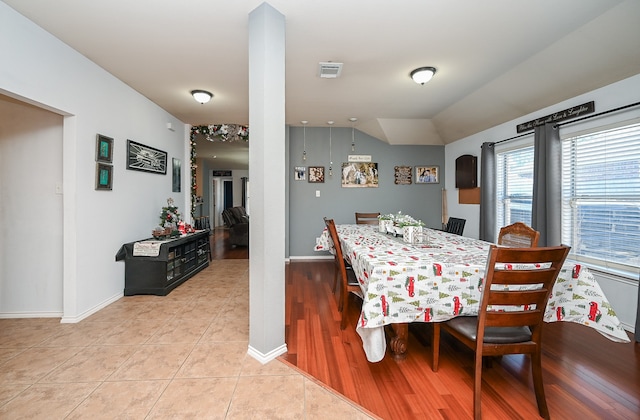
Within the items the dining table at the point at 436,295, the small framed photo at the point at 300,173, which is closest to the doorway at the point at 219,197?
the small framed photo at the point at 300,173

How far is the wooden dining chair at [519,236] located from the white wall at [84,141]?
149 inches

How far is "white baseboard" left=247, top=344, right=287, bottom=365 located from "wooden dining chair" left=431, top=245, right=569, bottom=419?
120 cm

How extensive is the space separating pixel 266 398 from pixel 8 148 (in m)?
3.27

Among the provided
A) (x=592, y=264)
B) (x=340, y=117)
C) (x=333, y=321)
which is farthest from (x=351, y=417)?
(x=340, y=117)

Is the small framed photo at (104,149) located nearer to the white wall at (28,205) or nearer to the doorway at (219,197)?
the white wall at (28,205)

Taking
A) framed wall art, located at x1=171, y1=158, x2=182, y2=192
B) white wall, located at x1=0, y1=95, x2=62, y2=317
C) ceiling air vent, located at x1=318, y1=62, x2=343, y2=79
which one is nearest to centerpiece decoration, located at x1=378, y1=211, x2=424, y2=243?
ceiling air vent, located at x1=318, y1=62, x2=343, y2=79

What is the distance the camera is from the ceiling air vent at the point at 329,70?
2.60 metres

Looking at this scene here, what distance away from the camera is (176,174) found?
171 inches

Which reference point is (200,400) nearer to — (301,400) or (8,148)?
(301,400)

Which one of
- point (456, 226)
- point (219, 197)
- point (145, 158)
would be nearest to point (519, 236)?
point (456, 226)

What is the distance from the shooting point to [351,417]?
133 centimetres

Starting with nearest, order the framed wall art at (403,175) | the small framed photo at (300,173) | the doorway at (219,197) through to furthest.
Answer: the small framed photo at (300,173)
the framed wall art at (403,175)
the doorway at (219,197)

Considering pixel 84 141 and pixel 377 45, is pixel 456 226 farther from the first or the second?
pixel 84 141

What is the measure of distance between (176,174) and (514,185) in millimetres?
5182
